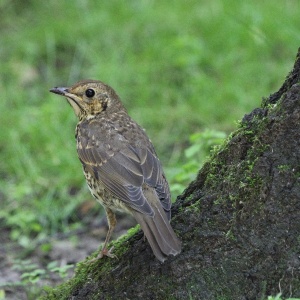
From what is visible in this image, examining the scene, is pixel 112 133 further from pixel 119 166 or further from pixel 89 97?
pixel 89 97

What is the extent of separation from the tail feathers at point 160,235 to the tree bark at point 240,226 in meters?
0.11

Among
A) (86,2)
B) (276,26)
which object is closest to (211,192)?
(276,26)

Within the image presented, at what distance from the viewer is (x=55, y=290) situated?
15.1 feet

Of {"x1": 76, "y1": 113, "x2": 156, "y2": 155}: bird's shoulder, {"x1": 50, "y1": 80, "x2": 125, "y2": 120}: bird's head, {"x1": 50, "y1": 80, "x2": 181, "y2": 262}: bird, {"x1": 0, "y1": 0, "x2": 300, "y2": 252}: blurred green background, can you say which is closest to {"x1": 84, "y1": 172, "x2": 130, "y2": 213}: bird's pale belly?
{"x1": 50, "y1": 80, "x2": 181, "y2": 262}: bird

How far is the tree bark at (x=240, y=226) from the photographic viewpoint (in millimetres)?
3711

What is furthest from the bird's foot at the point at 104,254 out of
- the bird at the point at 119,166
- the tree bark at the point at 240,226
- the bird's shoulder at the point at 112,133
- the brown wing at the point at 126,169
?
the bird's shoulder at the point at 112,133

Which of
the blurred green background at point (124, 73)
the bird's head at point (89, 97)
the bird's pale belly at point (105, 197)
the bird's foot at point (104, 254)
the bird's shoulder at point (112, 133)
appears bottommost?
the bird's foot at point (104, 254)

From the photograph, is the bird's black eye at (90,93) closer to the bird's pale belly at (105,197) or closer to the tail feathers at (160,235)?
the bird's pale belly at (105,197)

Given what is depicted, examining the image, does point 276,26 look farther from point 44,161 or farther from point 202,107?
point 44,161

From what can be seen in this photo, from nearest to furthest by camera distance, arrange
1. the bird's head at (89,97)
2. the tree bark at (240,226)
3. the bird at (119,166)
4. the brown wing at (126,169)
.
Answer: the tree bark at (240,226), the bird at (119,166), the brown wing at (126,169), the bird's head at (89,97)

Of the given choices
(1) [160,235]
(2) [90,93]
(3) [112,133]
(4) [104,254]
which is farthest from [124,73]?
(1) [160,235]

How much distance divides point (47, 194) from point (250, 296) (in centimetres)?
394

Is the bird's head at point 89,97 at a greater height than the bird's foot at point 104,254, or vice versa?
the bird's head at point 89,97

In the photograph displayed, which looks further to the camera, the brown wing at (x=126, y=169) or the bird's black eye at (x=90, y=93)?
the bird's black eye at (x=90, y=93)
